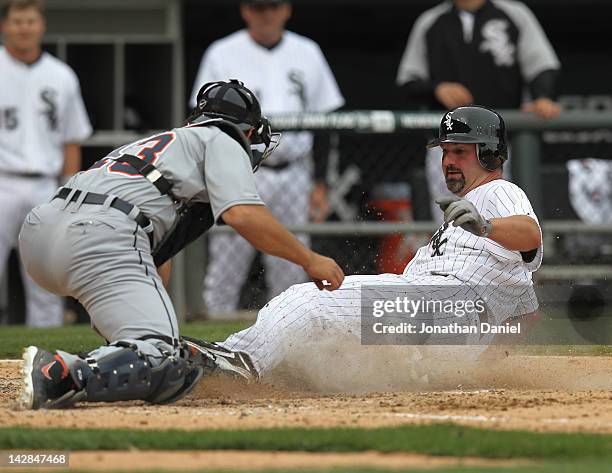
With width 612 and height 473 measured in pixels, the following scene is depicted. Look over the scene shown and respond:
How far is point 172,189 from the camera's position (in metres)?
5.48

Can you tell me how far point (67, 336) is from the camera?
8.27 meters

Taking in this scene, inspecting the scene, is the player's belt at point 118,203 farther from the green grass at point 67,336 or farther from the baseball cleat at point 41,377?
the green grass at point 67,336

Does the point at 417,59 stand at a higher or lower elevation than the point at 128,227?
higher

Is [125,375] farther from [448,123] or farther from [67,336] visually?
[67,336]

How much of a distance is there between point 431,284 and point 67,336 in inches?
114

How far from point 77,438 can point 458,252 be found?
95.3 inches

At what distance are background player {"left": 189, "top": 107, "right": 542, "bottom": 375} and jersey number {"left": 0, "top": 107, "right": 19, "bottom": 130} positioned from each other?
4.02 metres

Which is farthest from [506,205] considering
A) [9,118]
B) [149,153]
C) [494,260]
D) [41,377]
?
[9,118]

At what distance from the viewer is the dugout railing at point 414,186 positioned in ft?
31.7

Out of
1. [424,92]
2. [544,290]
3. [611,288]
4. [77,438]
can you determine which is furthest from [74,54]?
[77,438]

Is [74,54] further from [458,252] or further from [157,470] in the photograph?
[157,470]

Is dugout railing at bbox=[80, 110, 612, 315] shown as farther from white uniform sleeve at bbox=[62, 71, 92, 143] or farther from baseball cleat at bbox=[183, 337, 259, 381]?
baseball cleat at bbox=[183, 337, 259, 381]

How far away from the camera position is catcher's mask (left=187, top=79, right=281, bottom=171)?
5.74 m

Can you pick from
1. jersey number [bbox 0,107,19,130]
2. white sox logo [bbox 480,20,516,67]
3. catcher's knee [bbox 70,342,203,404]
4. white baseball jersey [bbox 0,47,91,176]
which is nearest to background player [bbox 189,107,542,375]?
catcher's knee [bbox 70,342,203,404]
